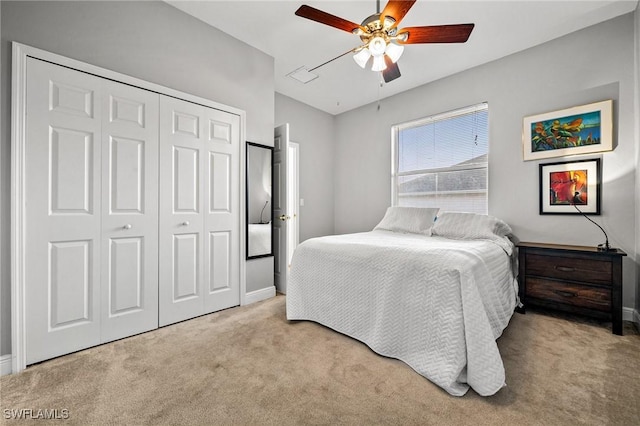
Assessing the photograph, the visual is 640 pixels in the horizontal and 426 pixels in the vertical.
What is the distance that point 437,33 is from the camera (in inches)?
76.4

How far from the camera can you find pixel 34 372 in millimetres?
1726

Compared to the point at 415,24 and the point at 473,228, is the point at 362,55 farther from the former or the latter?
the point at 473,228

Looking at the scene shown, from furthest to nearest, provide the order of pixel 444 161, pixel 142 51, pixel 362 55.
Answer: pixel 444 161, pixel 142 51, pixel 362 55

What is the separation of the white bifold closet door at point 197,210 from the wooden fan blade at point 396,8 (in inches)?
70.0

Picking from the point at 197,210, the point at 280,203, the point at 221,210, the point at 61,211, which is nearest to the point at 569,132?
the point at 280,203

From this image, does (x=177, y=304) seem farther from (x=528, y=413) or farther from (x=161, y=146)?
(x=528, y=413)

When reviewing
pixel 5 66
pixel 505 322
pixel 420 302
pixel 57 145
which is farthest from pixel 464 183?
pixel 5 66

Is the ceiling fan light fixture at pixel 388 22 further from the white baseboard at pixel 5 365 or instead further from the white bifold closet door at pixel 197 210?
the white baseboard at pixel 5 365

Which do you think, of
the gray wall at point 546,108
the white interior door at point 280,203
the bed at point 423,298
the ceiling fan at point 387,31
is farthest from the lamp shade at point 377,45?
the gray wall at point 546,108

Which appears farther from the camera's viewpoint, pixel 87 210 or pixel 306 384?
pixel 87 210

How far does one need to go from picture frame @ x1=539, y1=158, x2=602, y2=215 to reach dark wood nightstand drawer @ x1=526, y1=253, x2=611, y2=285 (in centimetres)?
58

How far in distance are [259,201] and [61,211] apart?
1665 millimetres

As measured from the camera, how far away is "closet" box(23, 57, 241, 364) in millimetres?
1833

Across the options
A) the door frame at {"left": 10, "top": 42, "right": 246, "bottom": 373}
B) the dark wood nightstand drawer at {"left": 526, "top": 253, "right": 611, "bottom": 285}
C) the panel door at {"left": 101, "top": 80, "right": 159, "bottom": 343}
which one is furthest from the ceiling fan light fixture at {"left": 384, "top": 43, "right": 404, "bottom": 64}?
the door frame at {"left": 10, "top": 42, "right": 246, "bottom": 373}
